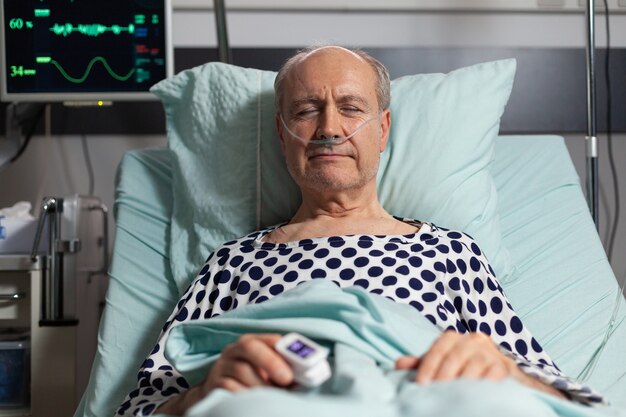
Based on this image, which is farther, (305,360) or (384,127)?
(384,127)

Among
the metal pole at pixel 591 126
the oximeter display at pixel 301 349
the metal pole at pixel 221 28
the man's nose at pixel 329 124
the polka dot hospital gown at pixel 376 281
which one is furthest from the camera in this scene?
the metal pole at pixel 221 28

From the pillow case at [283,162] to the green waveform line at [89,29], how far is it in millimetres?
484

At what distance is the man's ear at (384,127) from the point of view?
5.98ft

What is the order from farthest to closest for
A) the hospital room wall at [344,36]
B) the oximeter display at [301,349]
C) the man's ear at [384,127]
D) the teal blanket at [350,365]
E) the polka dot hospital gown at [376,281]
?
the hospital room wall at [344,36] → the man's ear at [384,127] → the polka dot hospital gown at [376,281] → the oximeter display at [301,349] → the teal blanket at [350,365]

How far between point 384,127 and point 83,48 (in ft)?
3.28

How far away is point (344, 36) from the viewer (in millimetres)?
2748

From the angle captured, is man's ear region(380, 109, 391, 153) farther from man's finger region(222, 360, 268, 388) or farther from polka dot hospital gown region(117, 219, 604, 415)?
man's finger region(222, 360, 268, 388)

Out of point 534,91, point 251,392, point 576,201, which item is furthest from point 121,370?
point 534,91

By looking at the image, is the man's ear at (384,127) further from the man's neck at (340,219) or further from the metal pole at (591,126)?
the metal pole at (591,126)

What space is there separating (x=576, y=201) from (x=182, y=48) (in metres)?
1.36

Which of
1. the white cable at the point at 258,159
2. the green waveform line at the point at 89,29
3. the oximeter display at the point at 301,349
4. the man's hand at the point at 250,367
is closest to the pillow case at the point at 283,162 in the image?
the white cable at the point at 258,159

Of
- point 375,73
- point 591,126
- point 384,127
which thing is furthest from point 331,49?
point 591,126

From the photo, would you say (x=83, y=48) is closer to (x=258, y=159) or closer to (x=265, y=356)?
(x=258, y=159)

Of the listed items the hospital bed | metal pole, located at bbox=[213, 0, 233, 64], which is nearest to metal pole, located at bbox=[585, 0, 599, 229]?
the hospital bed
